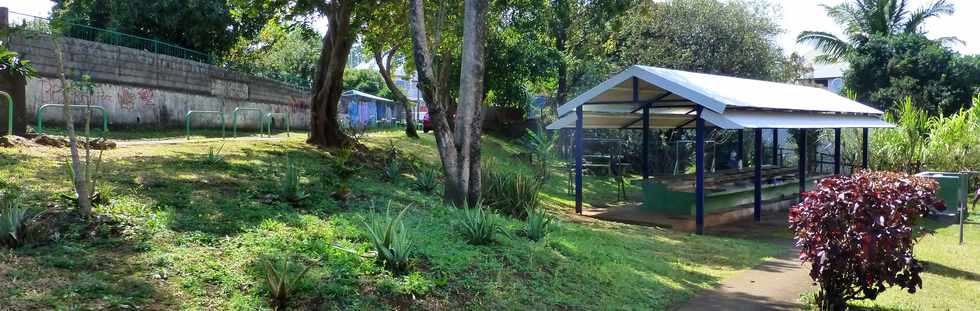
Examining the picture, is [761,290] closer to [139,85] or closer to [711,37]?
[139,85]

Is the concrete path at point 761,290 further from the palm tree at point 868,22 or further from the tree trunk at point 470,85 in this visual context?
the palm tree at point 868,22

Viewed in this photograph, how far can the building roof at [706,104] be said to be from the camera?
1298 cm

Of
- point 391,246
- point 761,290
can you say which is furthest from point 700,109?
point 391,246

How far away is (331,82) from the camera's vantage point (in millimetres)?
15648

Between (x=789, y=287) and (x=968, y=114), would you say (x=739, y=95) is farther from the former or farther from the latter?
(x=968, y=114)

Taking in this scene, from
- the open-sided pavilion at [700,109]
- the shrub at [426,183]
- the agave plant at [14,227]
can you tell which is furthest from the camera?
the open-sided pavilion at [700,109]

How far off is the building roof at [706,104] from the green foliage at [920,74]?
12.2m

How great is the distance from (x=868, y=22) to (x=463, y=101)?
32.4 m

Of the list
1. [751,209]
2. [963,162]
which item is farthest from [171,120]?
[963,162]

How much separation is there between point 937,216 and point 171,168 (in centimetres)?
1445

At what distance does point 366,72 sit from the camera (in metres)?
62.8

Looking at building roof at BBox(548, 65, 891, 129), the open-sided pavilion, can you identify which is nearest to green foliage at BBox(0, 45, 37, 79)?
the open-sided pavilion

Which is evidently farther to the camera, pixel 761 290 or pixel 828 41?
pixel 828 41

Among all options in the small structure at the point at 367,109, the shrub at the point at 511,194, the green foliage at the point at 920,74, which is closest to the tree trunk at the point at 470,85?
the shrub at the point at 511,194
